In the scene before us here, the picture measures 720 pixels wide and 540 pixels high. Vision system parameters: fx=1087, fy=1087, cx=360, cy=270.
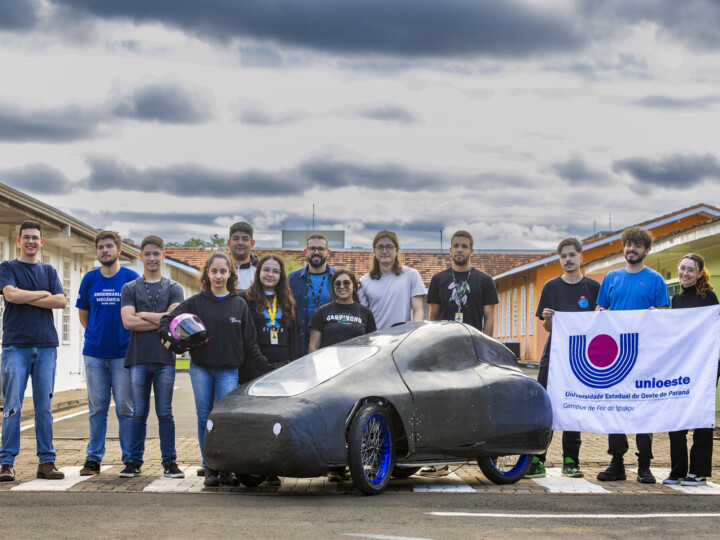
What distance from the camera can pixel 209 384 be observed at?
32.3 feet

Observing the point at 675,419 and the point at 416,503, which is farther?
the point at 675,419

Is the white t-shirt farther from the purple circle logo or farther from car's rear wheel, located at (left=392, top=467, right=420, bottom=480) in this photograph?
the purple circle logo

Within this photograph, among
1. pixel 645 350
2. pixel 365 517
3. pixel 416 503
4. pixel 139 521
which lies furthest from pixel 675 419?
pixel 139 521

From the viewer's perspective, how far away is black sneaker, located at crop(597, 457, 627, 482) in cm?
1005

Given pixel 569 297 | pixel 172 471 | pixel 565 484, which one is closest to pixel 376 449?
pixel 565 484

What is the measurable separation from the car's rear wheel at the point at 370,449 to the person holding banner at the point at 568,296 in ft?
7.94

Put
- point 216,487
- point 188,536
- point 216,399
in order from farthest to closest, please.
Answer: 1. point 216,399
2. point 216,487
3. point 188,536

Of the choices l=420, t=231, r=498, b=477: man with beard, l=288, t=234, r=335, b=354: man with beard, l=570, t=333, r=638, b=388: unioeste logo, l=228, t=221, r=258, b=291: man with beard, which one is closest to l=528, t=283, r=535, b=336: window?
l=420, t=231, r=498, b=477: man with beard

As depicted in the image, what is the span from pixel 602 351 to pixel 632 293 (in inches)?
25.0

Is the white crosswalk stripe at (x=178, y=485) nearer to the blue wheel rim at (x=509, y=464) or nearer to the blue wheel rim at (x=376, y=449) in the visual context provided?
the blue wheel rim at (x=376, y=449)

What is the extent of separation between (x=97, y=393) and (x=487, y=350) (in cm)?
367

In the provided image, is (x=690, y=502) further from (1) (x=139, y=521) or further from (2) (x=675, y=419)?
(1) (x=139, y=521)

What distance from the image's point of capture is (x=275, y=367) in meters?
10.0

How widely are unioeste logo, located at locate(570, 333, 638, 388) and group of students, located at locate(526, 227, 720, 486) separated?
0.30 meters
